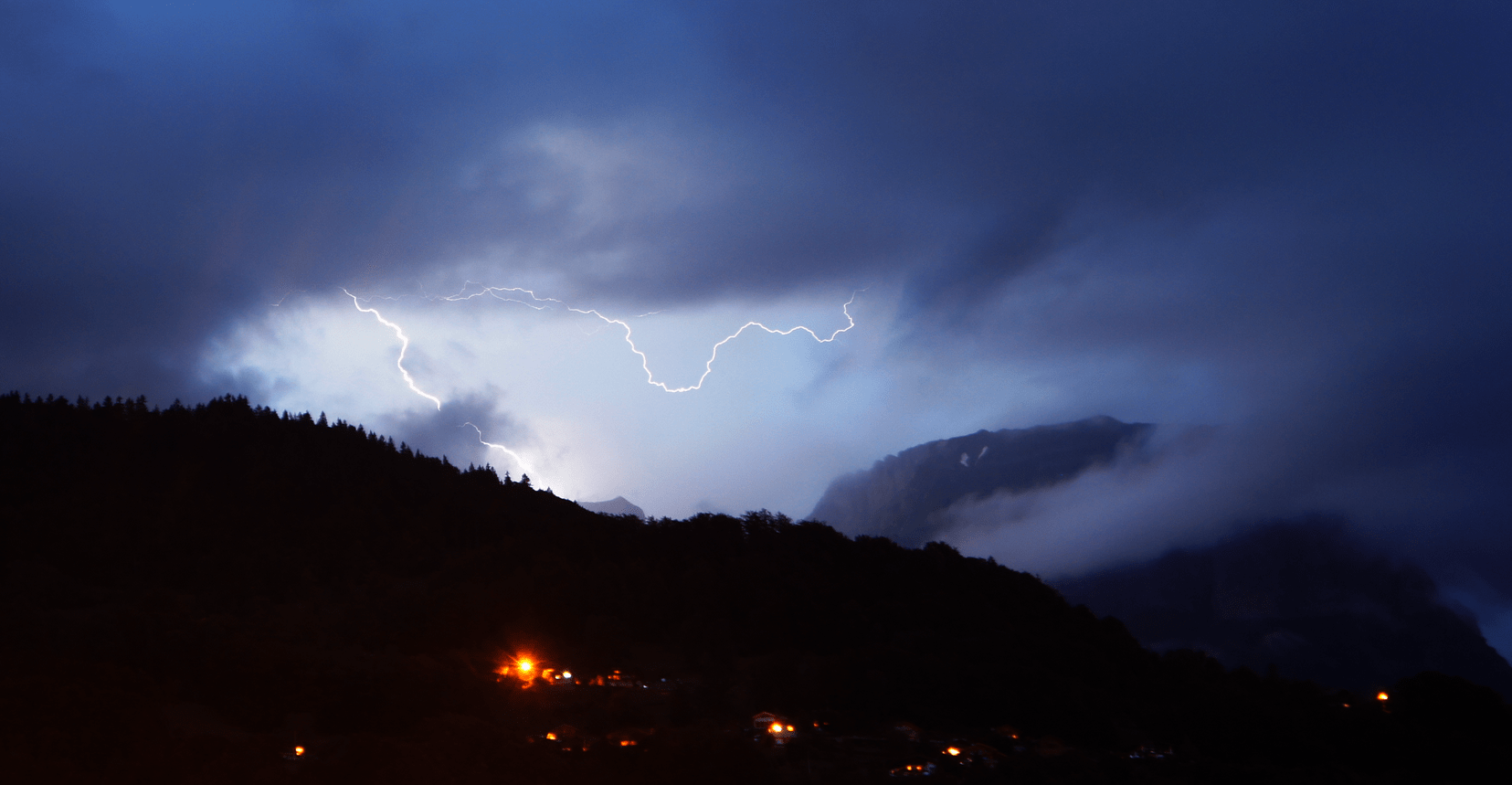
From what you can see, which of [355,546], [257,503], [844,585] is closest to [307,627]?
[355,546]

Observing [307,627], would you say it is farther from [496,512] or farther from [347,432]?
[347,432]

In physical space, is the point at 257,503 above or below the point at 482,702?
above

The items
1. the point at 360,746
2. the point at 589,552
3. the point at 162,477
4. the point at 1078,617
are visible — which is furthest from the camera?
the point at 162,477

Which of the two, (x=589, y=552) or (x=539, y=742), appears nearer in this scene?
(x=539, y=742)

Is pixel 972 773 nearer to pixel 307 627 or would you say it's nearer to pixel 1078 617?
pixel 1078 617

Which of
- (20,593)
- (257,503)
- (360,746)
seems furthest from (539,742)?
(257,503)

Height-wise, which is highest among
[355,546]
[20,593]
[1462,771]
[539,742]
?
[355,546]

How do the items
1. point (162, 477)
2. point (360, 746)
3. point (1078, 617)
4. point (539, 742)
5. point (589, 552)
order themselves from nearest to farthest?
point (360, 746) < point (539, 742) < point (1078, 617) < point (589, 552) < point (162, 477)
